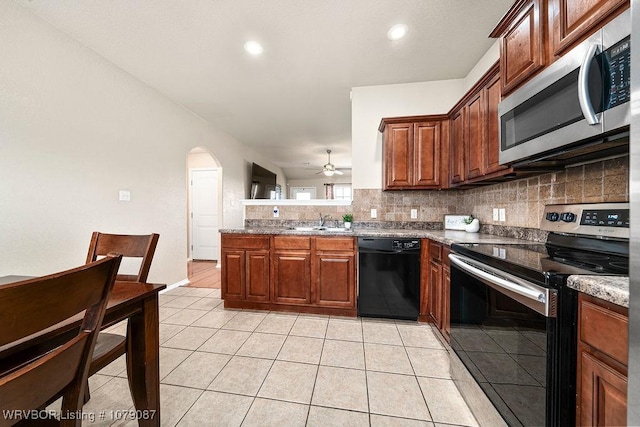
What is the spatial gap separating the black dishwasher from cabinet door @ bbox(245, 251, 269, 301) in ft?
3.36

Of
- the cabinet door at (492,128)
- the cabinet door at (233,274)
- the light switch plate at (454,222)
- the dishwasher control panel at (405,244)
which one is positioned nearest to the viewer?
the cabinet door at (492,128)

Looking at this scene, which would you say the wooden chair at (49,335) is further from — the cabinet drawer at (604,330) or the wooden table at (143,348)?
the cabinet drawer at (604,330)

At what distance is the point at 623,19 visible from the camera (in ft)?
2.90

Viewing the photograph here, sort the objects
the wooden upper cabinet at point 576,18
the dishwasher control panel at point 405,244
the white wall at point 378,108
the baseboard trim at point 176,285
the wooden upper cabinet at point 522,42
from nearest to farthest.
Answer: the wooden upper cabinet at point 576,18 < the wooden upper cabinet at point 522,42 < the dishwasher control panel at point 405,244 < the white wall at point 378,108 < the baseboard trim at point 176,285

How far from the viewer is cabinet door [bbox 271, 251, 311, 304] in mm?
2668

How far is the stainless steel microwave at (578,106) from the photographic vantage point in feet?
2.95

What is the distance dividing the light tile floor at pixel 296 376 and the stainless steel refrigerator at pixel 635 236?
3.45 ft

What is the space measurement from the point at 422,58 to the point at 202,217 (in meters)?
5.01

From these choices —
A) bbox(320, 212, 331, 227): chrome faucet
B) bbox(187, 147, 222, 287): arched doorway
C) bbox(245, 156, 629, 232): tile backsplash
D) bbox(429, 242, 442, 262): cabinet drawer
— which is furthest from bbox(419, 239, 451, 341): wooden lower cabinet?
bbox(187, 147, 222, 287): arched doorway

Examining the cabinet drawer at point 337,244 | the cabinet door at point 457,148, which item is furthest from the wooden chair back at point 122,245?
the cabinet door at point 457,148


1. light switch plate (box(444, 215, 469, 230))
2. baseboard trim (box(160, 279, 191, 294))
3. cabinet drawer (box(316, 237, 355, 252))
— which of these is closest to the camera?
cabinet drawer (box(316, 237, 355, 252))

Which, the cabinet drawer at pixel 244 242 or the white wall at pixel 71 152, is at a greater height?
the white wall at pixel 71 152

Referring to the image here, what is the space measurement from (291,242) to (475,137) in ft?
6.52

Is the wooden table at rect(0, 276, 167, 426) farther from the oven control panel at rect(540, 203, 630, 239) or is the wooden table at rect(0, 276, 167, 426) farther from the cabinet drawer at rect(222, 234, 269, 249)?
the oven control panel at rect(540, 203, 630, 239)
